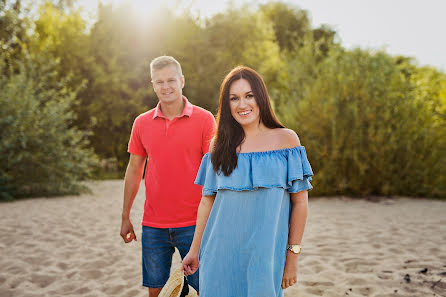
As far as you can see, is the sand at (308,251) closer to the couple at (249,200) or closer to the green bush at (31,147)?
the green bush at (31,147)

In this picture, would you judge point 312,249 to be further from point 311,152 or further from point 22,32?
point 22,32

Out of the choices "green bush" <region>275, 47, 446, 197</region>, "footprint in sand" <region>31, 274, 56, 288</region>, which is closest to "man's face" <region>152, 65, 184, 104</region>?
"footprint in sand" <region>31, 274, 56, 288</region>

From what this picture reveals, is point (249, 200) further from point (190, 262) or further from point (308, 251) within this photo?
point (308, 251)

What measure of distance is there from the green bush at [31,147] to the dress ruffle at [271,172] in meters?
9.78

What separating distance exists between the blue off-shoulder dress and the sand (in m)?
2.56

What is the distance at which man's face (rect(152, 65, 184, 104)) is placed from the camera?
9.91 ft

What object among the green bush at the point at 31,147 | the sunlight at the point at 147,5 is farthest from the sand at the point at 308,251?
the sunlight at the point at 147,5

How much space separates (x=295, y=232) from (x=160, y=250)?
4.26ft

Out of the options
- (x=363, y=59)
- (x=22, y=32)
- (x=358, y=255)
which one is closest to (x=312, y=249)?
(x=358, y=255)

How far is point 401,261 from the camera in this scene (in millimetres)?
5430

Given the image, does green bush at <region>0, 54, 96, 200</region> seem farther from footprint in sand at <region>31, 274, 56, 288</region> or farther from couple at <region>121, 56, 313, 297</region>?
couple at <region>121, 56, 313, 297</region>

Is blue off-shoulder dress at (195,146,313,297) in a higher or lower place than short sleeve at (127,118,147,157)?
lower

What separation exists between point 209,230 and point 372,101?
29.7ft

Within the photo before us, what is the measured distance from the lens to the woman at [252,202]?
197 cm
